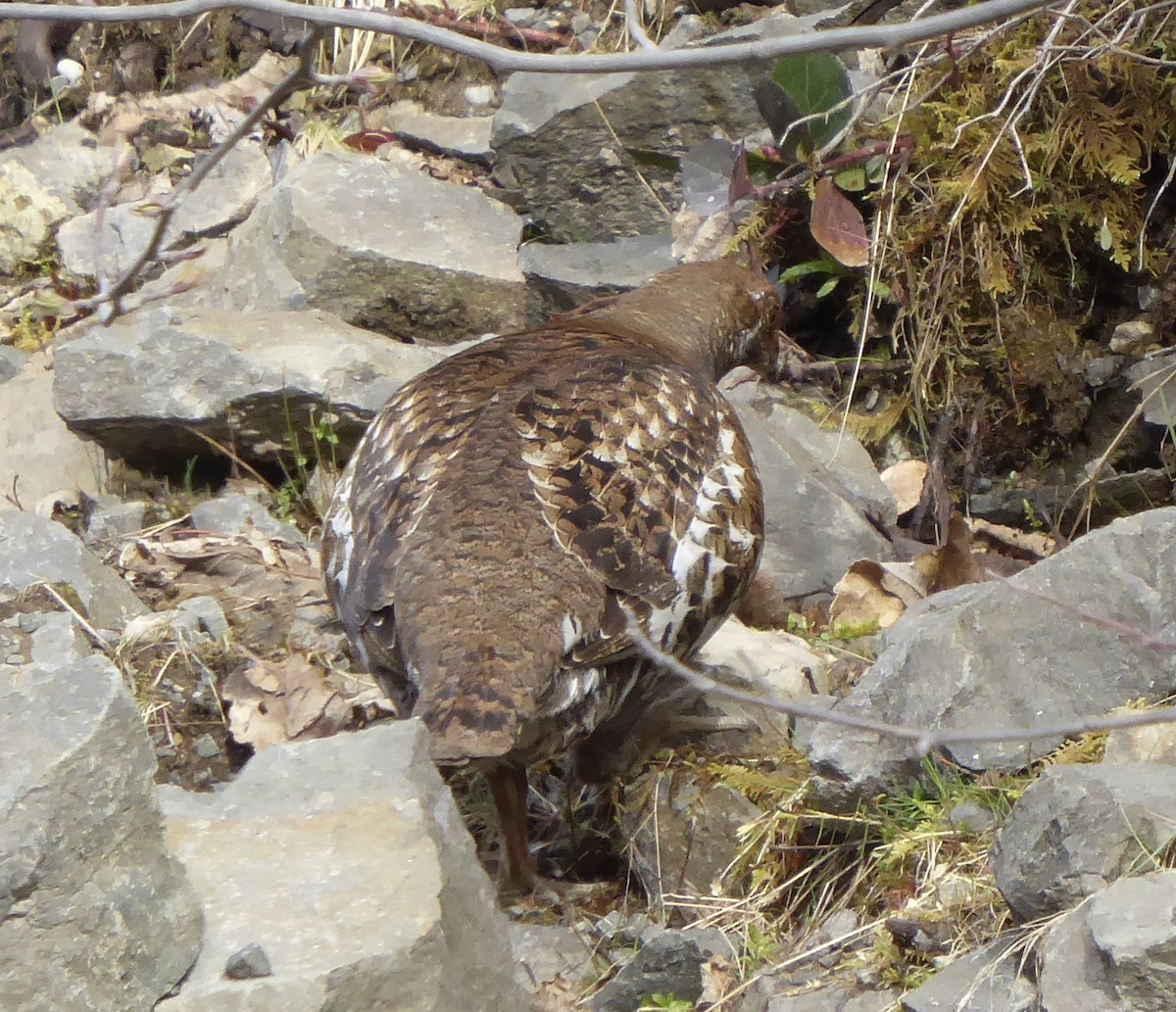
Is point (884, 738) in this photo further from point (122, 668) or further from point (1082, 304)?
point (1082, 304)

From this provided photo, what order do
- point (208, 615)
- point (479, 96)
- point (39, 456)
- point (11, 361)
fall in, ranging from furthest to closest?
point (479, 96) → point (11, 361) → point (39, 456) → point (208, 615)

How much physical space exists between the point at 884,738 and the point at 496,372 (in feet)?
5.16

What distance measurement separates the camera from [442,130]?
7516mm

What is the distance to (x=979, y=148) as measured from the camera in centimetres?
543

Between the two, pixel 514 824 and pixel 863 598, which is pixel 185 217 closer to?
pixel 863 598

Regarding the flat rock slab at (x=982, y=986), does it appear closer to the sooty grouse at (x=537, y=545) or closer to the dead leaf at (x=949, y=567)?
the sooty grouse at (x=537, y=545)

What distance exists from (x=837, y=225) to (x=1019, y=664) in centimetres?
253

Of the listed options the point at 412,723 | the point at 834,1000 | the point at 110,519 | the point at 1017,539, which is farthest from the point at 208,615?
the point at 1017,539

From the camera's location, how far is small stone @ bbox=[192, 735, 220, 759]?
4.40 m

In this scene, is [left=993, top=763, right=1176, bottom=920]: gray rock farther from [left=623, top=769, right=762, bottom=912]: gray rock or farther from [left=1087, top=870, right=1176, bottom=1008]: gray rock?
[left=623, top=769, right=762, bottom=912]: gray rock

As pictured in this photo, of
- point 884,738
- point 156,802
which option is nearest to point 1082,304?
point 884,738

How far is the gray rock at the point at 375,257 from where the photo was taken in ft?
20.0

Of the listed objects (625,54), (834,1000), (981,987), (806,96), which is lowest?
(834,1000)

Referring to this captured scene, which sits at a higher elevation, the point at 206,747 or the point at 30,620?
the point at 30,620
